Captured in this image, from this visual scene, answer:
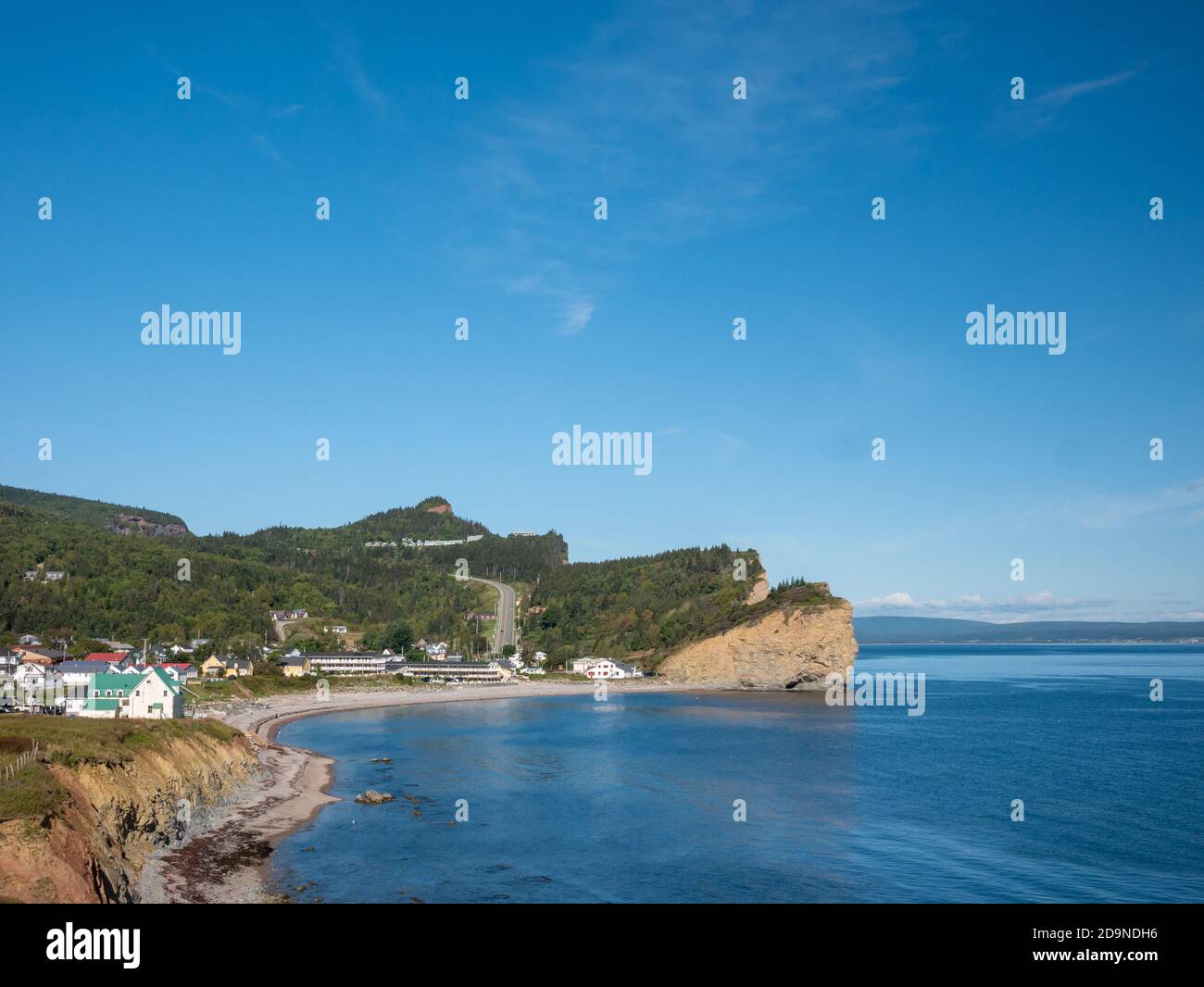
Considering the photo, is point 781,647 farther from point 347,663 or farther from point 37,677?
point 37,677

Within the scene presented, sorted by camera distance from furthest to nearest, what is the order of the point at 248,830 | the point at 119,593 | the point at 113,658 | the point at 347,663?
the point at 119,593, the point at 347,663, the point at 113,658, the point at 248,830

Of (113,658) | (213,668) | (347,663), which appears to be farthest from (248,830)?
(347,663)

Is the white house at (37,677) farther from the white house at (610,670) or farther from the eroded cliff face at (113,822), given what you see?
the white house at (610,670)

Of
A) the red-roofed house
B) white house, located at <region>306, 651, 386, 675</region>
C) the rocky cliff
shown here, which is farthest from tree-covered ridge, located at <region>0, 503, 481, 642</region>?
the rocky cliff

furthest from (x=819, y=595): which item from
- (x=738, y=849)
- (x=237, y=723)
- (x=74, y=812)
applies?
(x=74, y=812)

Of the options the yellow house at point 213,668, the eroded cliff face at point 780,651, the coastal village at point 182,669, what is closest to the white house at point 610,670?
the coastal village at point 182,669
